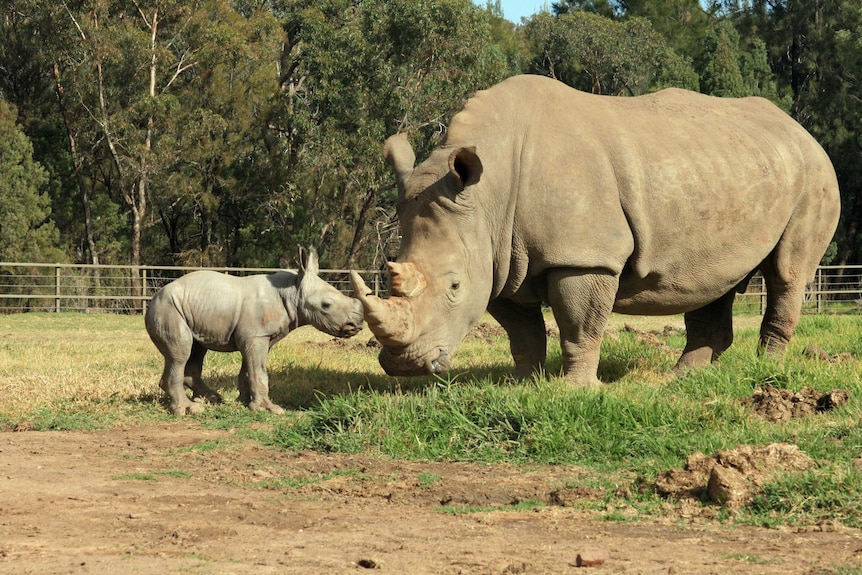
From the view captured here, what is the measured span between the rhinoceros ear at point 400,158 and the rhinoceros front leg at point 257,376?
154 centimetres

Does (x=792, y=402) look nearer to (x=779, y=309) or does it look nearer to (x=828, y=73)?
(x=779, y=309)

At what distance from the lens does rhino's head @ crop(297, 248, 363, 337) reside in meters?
8.71

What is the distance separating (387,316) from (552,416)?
1192mm

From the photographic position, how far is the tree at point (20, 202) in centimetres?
2669

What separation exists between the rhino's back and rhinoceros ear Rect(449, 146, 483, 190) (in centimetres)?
16

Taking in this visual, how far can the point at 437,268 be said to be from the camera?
7.72m

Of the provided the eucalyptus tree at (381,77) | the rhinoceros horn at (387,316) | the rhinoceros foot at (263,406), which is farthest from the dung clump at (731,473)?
the eucalyptus tree at (381,77)

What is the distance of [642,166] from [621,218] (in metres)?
0.52

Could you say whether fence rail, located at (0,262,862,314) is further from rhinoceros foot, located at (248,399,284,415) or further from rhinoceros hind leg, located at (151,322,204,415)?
rhinoceros foot, located at (248,399,284,415)

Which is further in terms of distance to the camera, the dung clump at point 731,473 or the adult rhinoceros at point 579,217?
the adult rhinoceros at point 579,217

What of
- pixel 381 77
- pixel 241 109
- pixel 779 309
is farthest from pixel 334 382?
pixel 241 109

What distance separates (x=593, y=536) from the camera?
4.80 meters

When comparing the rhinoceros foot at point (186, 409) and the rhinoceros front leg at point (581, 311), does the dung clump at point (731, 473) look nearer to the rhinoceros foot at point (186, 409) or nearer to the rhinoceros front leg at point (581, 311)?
the rhinoceros front leg at point (581, 311)

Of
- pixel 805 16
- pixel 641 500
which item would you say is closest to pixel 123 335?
pixel 641 500
